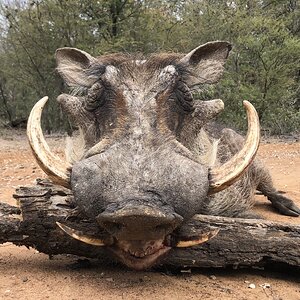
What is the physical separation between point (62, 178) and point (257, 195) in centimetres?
389

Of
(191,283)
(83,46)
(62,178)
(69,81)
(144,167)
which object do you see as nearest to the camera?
(144,167)

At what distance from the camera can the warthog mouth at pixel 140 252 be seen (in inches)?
83.5

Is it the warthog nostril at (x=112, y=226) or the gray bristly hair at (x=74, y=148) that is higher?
the gray bristly hair at (x=74, y=148)

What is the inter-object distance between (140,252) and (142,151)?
1.46ft

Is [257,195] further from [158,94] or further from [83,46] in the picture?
[83,46]

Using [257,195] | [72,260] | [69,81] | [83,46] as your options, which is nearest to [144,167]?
[72,260]

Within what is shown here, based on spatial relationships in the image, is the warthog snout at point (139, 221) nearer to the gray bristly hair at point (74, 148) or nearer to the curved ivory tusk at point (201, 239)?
the curved ivory tusk at point (201, 239)

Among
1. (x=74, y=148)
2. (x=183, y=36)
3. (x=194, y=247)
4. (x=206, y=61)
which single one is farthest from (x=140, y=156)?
(x=183, y=36)


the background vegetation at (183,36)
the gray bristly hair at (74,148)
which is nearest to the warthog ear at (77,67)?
the gray bristly hair at (74,148)

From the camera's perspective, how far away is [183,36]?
16.7 metres

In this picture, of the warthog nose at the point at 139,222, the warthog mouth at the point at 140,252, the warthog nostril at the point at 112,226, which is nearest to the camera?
the warthog nose at the point at 139,222

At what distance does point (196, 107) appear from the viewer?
2988 millimetres

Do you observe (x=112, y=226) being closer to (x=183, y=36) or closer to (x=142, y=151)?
(x=142, y=151)

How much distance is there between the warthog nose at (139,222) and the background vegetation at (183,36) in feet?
37.0
